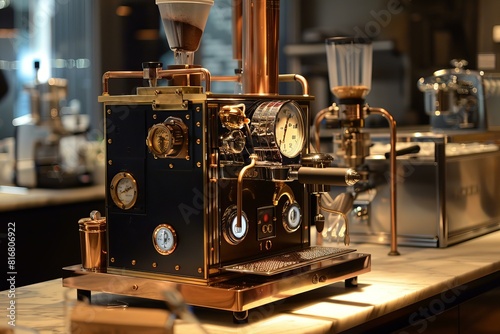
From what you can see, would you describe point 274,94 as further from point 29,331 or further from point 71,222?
point 71,222

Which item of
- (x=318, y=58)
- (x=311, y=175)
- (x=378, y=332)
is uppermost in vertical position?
(x=318, y=58)

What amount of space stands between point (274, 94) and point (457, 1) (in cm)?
243

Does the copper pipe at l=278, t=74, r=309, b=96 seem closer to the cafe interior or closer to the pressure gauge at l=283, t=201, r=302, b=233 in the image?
the cafe interior

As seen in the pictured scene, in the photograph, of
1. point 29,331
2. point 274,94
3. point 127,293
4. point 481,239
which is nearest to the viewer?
point 29,331

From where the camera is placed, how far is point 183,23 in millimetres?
1746

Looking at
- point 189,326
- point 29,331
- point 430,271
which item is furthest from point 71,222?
point 29,331

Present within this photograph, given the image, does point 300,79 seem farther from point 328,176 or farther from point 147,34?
point 147,34

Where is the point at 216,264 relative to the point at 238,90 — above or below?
below

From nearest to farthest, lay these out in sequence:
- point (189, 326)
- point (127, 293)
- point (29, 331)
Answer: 1. point (29, 331)
2. point (189, 326)
3. point (127, 293)

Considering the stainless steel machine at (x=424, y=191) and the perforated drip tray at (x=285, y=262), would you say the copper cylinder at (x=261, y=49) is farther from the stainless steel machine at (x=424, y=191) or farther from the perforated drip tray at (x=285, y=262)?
the stainless steel machine at (x=424, y=191)

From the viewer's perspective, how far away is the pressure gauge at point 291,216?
186 cm

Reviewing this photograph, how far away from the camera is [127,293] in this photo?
173 cm

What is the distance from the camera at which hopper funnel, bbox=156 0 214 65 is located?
1.74 meters

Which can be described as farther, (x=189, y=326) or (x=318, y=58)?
(x=318, y=58)
